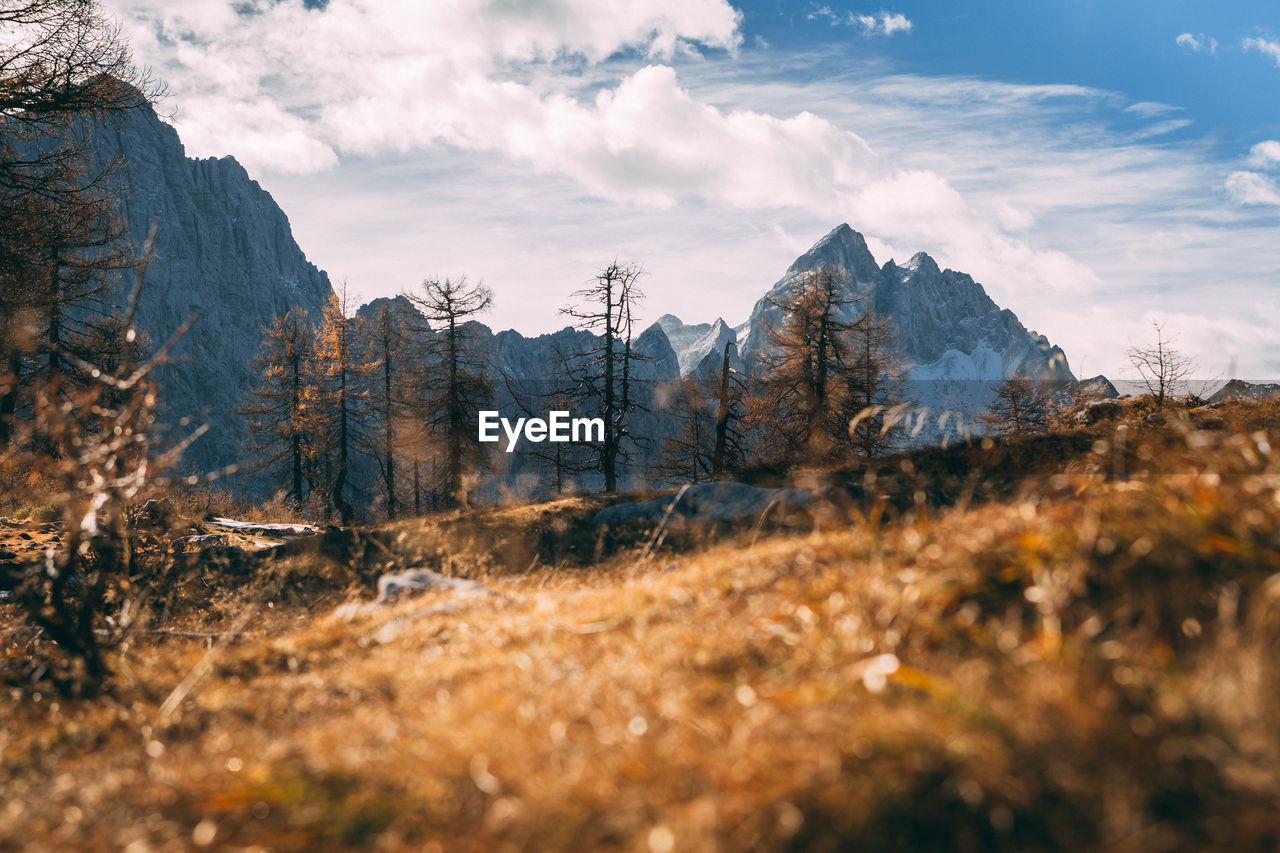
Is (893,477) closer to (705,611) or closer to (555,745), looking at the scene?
(705,611)

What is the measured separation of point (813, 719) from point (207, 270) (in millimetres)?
138106

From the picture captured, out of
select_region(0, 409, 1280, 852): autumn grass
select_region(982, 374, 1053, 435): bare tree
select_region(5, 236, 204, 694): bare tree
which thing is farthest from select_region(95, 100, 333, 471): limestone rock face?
select_region(0, 409, 1280, 852): autumn grass

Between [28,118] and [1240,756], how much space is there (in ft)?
51.2

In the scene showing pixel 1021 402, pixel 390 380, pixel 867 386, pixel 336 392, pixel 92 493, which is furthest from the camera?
pixel 1021 402

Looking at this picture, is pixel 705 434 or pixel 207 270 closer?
pixel 705 434

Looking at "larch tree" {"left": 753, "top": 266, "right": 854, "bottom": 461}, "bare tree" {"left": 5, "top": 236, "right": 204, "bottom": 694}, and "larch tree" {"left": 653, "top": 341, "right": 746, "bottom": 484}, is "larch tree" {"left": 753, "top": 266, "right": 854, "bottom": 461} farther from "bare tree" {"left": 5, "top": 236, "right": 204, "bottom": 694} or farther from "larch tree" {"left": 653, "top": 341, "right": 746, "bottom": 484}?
"bare tree" {"left": 5, "top": 236, "right": 204, "bottom": 694}

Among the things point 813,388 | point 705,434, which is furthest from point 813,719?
point 705,434

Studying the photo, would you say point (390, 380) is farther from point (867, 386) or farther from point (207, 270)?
point (207, 270)

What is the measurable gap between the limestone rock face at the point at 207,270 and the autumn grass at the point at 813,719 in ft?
353

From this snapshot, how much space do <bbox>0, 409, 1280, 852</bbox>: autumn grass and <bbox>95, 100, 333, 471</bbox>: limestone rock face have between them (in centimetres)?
10748

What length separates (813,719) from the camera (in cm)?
248

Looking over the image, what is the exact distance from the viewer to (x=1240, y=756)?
205 centimetres

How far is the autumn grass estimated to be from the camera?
208 cm

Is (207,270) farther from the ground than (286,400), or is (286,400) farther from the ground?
(207,270)
